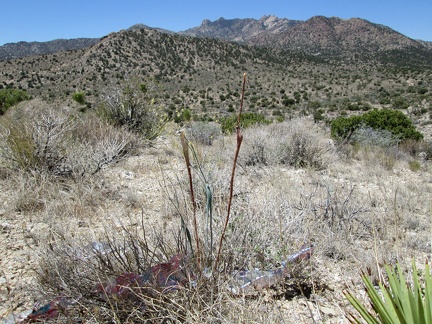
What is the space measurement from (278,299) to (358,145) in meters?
7.55

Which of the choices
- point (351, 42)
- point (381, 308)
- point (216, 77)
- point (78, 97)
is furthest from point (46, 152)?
point (351, 42)

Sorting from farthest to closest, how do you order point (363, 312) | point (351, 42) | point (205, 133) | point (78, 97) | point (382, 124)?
point (351, 42) → point (382, 124) → point (78, 97) → point (205, 133) → point (363, 312)

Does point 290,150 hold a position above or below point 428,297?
below

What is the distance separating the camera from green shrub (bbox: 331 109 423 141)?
443 inches

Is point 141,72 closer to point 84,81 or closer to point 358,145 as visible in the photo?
point 84,81

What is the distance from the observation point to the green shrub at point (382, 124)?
36.9 feet

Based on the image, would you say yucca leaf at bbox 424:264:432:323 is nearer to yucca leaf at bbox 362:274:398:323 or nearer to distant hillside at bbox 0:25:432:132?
yucca leaf at bbox 362:274:398:323

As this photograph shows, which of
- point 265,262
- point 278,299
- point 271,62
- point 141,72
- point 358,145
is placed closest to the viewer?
point 278,299

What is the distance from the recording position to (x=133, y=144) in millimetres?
6773

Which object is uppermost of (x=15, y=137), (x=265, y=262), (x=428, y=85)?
(x=428, y=85)

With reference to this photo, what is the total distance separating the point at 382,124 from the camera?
11.6m

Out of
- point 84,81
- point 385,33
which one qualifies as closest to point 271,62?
point 84,81

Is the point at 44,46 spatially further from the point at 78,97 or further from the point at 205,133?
the point at 205,133

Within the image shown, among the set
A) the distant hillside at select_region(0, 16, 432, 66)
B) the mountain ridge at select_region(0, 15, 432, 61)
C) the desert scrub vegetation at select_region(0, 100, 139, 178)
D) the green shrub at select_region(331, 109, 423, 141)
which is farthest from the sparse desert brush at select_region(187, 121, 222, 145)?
the mountain ridge at select_region(0, 15, 432, 61)
